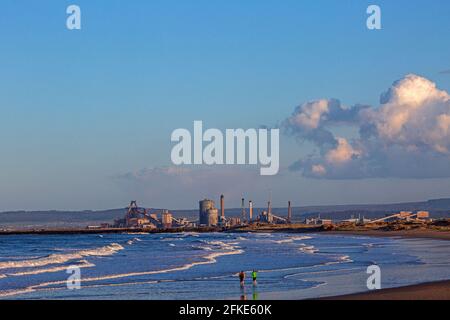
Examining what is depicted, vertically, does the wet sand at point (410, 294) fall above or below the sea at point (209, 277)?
above

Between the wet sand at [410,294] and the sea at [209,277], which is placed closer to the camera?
the wet sand at [410,294]

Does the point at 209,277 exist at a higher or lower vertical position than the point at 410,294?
lower

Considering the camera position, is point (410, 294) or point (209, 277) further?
point (209, 277)

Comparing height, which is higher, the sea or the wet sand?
the wet sand

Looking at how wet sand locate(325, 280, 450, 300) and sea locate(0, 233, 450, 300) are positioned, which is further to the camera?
sea locate(0, 233, 450, 300)
